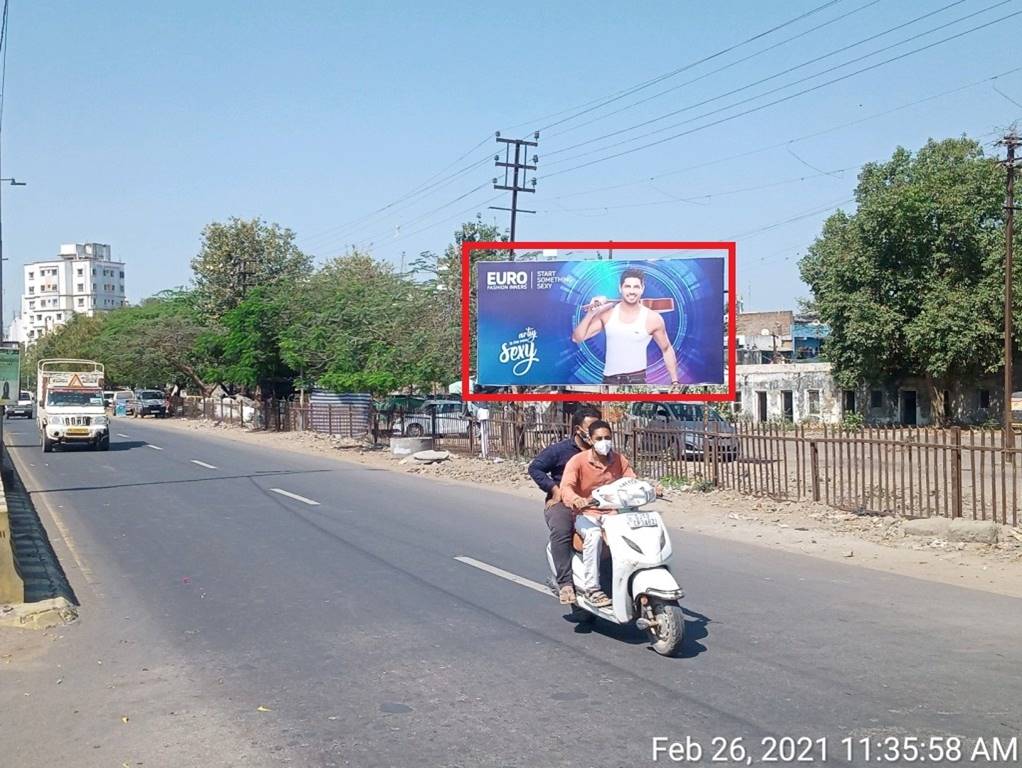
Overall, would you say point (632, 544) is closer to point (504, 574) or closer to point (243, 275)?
point (504, 574)

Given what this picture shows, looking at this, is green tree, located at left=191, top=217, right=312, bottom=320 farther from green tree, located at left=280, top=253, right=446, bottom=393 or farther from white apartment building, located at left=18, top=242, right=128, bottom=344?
white apartment building, located at left=18, top=242, right=128, bottom=344

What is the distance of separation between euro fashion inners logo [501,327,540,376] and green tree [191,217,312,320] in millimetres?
38222

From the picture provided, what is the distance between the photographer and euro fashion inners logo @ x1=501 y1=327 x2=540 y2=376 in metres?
21.6

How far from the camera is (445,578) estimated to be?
10078 millimetres

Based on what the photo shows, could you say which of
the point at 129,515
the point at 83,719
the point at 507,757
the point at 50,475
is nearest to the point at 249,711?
the point at 83,719

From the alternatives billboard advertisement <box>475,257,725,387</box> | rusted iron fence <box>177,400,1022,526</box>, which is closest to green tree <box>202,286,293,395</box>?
rusted iron fence <box>177,400,1022,526</box>

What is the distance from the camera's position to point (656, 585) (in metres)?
6.91

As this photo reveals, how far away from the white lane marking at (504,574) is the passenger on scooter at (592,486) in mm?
1470

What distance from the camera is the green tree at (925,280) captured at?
42.0m

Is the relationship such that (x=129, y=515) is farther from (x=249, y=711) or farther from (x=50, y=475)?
(x=249, y=711)

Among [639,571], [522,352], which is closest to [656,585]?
[639,571]

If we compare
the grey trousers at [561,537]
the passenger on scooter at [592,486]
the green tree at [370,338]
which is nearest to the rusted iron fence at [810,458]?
the green tree at [370,338]

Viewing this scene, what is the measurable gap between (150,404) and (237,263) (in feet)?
49.4

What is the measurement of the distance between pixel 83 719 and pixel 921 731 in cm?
472
